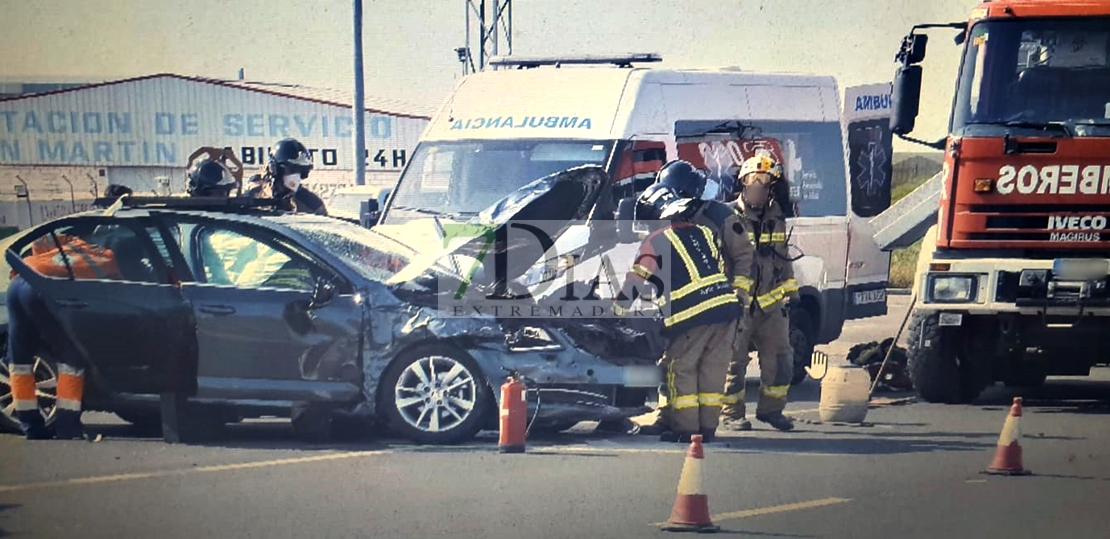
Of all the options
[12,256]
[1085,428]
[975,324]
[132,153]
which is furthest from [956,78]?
[132,153]

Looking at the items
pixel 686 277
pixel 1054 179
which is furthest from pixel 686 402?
pixel 1054 179

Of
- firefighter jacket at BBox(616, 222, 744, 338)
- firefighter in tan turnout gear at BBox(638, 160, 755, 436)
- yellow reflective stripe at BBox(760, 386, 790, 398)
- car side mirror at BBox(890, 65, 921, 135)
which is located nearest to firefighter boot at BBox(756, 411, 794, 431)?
yellow reflective stripe at BBox(760, 386, 790, 398)

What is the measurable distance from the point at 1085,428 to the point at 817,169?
13.4ft

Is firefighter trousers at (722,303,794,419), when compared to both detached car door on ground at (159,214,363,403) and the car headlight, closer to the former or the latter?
the car headlight

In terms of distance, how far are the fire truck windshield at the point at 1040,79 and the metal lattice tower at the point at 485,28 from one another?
6.72 m

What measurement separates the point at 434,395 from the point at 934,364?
4718 millimetres

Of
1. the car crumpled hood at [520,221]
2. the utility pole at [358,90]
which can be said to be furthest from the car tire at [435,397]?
the utility pole at [358,90]

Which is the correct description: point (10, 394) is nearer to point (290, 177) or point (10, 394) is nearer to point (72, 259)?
point (72, 259)

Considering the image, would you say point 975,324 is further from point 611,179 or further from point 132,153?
point 132,153

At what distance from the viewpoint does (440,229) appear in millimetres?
12734

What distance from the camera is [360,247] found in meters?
11.0

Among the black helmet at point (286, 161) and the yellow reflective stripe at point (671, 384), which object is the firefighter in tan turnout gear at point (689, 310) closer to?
the yellow reflective stripe at point (671, 384)

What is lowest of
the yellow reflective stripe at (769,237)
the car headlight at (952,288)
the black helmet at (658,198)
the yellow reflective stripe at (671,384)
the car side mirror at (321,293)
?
the yellow reflective stripe at (671,384)

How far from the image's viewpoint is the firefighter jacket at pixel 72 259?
1052 cm
